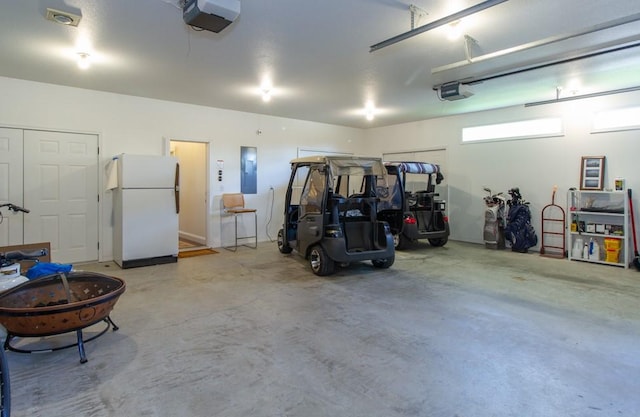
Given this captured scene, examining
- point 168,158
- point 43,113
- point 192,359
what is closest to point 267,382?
point 192,359

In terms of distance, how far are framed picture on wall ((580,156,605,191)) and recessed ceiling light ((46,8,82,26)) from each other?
7.37 m

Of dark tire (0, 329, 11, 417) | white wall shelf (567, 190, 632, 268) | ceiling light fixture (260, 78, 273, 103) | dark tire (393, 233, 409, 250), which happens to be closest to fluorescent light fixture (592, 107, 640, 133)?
white wall shelf (567, 190, 632, 268)

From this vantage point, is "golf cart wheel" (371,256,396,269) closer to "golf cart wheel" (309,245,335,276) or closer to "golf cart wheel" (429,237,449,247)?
"golf cart wheel" (309,245,335,276)

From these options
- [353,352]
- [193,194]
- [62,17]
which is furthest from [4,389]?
[193,194]

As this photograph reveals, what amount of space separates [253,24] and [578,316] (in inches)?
168

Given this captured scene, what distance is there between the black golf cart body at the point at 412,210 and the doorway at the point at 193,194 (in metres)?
3.63

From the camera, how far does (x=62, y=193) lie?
18.0 feet

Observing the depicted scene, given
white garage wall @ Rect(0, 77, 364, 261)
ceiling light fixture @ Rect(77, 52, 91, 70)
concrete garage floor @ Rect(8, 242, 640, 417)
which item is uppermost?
ceiling light fixture @ Rect(77, 52, 91, 70)

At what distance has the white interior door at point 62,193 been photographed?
5.26 meters

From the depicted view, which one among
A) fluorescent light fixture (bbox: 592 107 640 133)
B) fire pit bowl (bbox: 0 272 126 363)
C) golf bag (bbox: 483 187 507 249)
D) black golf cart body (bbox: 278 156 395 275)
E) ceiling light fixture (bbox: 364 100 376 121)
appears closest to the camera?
fire pit bowl (bbox: 0 272 126 363)

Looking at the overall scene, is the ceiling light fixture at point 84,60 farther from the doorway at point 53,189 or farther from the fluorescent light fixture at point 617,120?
the fluorescent light fixture at point 617,120

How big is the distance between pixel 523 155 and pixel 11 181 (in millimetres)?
8615

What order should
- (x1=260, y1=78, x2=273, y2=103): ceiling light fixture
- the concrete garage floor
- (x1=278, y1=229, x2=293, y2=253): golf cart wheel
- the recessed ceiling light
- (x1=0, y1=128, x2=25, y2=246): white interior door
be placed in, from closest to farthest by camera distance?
the concrete garage floor < the recessed ceiling light < (x1=0, y1=128, x2=25, y2=246): white interior door < (x1=260, y1=78, x2=273, y2=103): ceiling light fixture < (x1=278, y1=229, x2=293, y2=253): golf cart wheel

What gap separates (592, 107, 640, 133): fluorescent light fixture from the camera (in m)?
5.55
